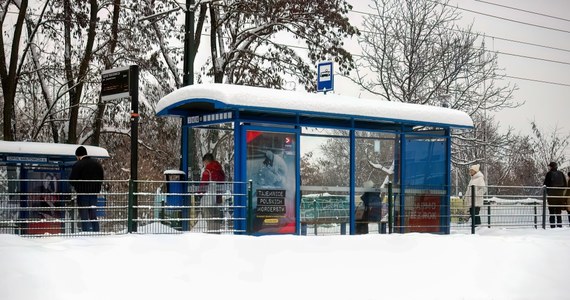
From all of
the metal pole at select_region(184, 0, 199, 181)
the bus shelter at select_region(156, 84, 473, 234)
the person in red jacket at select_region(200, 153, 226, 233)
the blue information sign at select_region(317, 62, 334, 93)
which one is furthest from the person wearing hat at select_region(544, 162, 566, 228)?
the person in red jacket at select_region(200, 153, 226, 233)

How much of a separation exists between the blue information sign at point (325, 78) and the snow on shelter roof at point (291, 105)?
0.92 metres

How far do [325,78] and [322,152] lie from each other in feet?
7.07

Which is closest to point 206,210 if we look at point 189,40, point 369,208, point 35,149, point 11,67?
point 369,208

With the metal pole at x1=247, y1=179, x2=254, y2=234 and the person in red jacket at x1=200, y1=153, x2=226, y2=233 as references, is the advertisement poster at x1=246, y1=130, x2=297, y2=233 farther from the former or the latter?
the person in red jacket at x1=200, y1=153, x2=226, y2=233

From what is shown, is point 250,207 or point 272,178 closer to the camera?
point 250,207

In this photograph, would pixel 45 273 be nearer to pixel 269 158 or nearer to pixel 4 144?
pixel 269 158

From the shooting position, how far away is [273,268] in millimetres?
12492

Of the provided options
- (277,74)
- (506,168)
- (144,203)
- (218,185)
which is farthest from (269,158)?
(506,168)

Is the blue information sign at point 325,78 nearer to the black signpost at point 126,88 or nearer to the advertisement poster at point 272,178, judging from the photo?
the advertisement poster at point 272,178

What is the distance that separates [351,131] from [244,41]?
11.5 m

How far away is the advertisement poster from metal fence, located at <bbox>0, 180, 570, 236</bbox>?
1.11 ft

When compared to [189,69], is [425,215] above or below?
below

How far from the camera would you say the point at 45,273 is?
10234 mm

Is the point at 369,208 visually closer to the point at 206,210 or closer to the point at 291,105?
the point at 291,105
